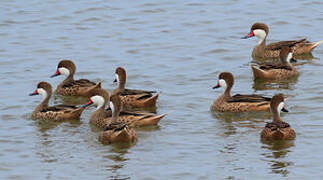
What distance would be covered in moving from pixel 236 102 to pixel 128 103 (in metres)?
A: 2.29

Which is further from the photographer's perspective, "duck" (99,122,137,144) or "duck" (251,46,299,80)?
"duck" (251,46,299,80)

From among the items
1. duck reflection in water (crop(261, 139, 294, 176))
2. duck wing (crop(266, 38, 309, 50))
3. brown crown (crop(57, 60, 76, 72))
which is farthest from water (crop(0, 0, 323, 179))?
brown crown (crop(57, 60, 76, 72))

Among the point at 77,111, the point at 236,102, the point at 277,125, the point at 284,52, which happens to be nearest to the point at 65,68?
the point at 77,111

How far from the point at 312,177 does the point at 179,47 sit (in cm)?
1058

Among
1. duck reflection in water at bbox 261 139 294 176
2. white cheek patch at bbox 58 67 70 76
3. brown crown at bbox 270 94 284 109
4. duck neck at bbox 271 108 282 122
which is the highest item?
white cheek patch at bbox 58 67 70 76

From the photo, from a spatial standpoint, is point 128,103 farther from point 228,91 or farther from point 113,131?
point 113,131

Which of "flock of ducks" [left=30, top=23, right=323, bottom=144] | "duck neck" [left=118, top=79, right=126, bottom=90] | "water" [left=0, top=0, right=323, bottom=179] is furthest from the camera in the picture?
"duck neck" [left=118, top=79, right=126, bottom=90]

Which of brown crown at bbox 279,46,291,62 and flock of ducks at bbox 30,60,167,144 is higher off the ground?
brown crown at bbox 279,46,291,62

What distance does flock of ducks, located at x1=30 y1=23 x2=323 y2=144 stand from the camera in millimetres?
15189

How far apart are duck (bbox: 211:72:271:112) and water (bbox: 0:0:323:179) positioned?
0.69 ft

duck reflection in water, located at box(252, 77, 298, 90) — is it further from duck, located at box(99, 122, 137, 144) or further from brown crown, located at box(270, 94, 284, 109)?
duck, located at box(99, 122, 137, 144)

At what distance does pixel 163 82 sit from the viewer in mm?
19969

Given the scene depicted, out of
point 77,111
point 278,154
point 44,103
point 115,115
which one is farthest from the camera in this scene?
point 44,103

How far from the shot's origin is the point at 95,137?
1588cm
